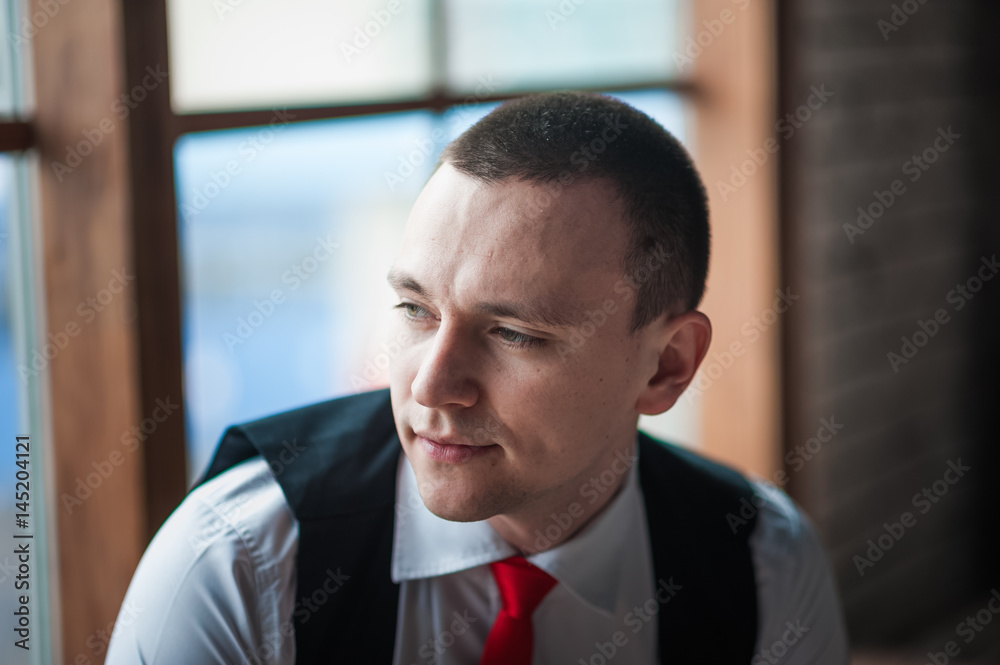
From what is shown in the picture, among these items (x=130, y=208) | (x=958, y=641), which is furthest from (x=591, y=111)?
(x=958, y=641)

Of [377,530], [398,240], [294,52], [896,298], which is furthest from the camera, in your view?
[896,298]

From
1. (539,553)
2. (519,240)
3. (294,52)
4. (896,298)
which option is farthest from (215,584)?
(896,298)

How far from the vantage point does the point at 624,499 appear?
1393 millimetres

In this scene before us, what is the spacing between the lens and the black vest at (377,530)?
3.88 ft

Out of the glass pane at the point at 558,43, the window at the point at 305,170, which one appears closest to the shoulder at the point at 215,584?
the window at the point at 305,170

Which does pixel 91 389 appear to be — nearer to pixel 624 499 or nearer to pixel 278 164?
pixel 278 164

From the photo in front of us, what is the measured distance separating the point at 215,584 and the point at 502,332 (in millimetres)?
435

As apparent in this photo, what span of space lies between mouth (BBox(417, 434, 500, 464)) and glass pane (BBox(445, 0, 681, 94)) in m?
1.22

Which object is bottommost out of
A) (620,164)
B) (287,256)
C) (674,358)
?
(674,358)

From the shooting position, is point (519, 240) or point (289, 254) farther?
point (289, 254)

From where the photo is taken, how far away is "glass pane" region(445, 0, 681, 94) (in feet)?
7.25

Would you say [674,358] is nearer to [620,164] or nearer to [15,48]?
[620,164]

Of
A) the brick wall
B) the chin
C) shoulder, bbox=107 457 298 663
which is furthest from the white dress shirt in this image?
the brick wall

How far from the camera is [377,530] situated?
1.23 m
